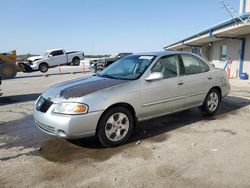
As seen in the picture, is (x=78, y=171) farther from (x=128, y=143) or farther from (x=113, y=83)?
(x=113, y=83)

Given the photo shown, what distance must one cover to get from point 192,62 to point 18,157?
413 centimetres

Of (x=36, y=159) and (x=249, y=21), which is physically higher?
(x=249, y=21)

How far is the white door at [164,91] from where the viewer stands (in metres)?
4.77

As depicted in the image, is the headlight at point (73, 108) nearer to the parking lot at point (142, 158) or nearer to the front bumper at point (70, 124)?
the front bumper at point (70, 124)

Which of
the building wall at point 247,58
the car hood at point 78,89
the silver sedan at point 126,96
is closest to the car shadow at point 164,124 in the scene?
the silver sedan at point 126,96

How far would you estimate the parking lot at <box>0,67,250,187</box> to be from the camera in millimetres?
3289

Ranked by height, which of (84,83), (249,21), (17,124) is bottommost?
(17,124)

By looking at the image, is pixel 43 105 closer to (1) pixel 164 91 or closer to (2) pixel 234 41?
(1) pixel 164 91

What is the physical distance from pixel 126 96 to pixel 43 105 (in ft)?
4.78

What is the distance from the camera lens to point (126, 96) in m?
4.41

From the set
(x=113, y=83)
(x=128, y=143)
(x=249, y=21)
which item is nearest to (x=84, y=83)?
Answer: (x=113, y=83)

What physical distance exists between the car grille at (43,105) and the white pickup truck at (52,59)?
2041 cm

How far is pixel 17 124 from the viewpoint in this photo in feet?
19.9

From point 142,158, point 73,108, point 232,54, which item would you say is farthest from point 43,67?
point 142,158
